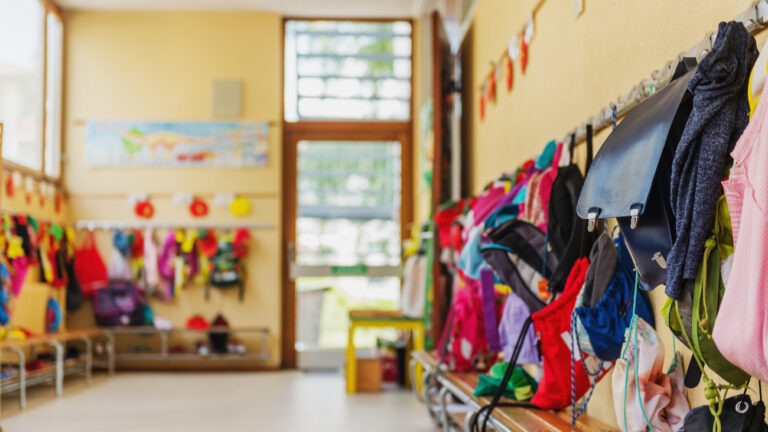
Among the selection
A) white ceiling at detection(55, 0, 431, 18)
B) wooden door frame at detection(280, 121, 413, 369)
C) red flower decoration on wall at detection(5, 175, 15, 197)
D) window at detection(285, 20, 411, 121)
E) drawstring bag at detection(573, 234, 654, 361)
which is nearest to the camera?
drawstring bag at detection(573, 234, 654, 361)

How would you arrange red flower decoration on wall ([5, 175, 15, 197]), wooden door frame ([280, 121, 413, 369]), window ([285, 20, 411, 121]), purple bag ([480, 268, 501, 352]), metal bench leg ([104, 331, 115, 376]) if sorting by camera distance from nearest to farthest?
purple bag ([480, 268, 501, 352])
red flower decoration on wall ([5, 175, 15, 197])
metal bench leg ([104, 331, 115, 376])
wooden door frame ([280, 121, 413, 369])
window ([285, 20, 411, 121])

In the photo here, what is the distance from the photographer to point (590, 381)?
3.16 m

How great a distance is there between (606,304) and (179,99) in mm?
7513

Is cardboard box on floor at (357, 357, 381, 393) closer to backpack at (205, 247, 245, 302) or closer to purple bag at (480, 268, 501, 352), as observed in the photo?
backpack at (205, 247, 245, 302)

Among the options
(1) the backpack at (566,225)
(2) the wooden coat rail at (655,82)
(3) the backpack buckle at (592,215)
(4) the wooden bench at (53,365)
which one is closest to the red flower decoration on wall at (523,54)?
(2) the wooden coat rail at (655,82)

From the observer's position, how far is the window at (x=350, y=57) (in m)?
9.73

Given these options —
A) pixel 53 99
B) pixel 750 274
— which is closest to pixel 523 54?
pixel 750 274

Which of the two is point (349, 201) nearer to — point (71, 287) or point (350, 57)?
point (350, 57)

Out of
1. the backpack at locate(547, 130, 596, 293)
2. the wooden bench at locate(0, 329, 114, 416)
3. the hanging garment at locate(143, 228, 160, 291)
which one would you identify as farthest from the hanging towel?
the hanging garment at locate(143, 228, 160, 291)

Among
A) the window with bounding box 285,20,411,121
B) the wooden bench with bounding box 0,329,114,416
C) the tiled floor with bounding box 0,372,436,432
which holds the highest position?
the window with bounding box 285,20,411,121

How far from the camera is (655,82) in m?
2.58

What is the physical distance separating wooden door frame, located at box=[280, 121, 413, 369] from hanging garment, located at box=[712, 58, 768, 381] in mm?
7776

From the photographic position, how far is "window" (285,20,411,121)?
31.9 ft

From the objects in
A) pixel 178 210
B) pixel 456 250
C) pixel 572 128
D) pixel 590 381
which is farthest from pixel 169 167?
pixel 590 381
